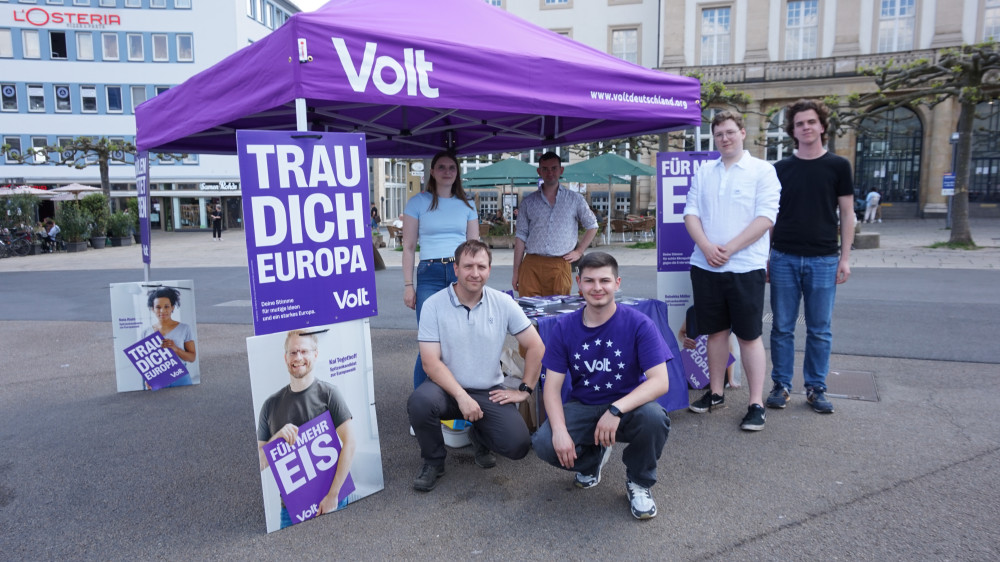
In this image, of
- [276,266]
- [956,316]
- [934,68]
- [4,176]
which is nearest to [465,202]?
[276,266]

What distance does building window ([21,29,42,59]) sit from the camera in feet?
124

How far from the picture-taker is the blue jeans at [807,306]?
4.14 m

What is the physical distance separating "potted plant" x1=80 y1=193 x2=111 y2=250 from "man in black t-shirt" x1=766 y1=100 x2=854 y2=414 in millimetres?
26362

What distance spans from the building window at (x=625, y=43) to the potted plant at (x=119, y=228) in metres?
25.8

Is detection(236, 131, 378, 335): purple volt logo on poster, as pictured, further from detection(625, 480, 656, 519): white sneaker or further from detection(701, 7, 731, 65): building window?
detection(701, 7, 731, 65): building window

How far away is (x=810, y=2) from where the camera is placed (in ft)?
99.8

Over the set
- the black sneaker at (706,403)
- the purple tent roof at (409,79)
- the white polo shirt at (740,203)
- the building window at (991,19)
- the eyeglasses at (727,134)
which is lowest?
the black sneaker at (706,403)

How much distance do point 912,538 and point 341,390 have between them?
270 cm

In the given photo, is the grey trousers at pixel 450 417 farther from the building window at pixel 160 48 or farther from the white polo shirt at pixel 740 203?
the building window at pixel 160 48

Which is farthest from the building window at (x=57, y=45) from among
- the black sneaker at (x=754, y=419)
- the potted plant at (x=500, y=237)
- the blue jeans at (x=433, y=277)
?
the black sneaker at (x=754, y=419)

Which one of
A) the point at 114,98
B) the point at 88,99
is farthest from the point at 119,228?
the point at 88,99

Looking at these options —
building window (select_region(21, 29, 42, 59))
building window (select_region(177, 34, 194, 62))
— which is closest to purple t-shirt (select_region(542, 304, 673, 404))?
building window (select_region(177, 34, 194, 62))

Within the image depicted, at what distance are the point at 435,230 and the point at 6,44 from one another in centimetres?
4692

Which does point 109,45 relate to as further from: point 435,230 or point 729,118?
point 729,118
